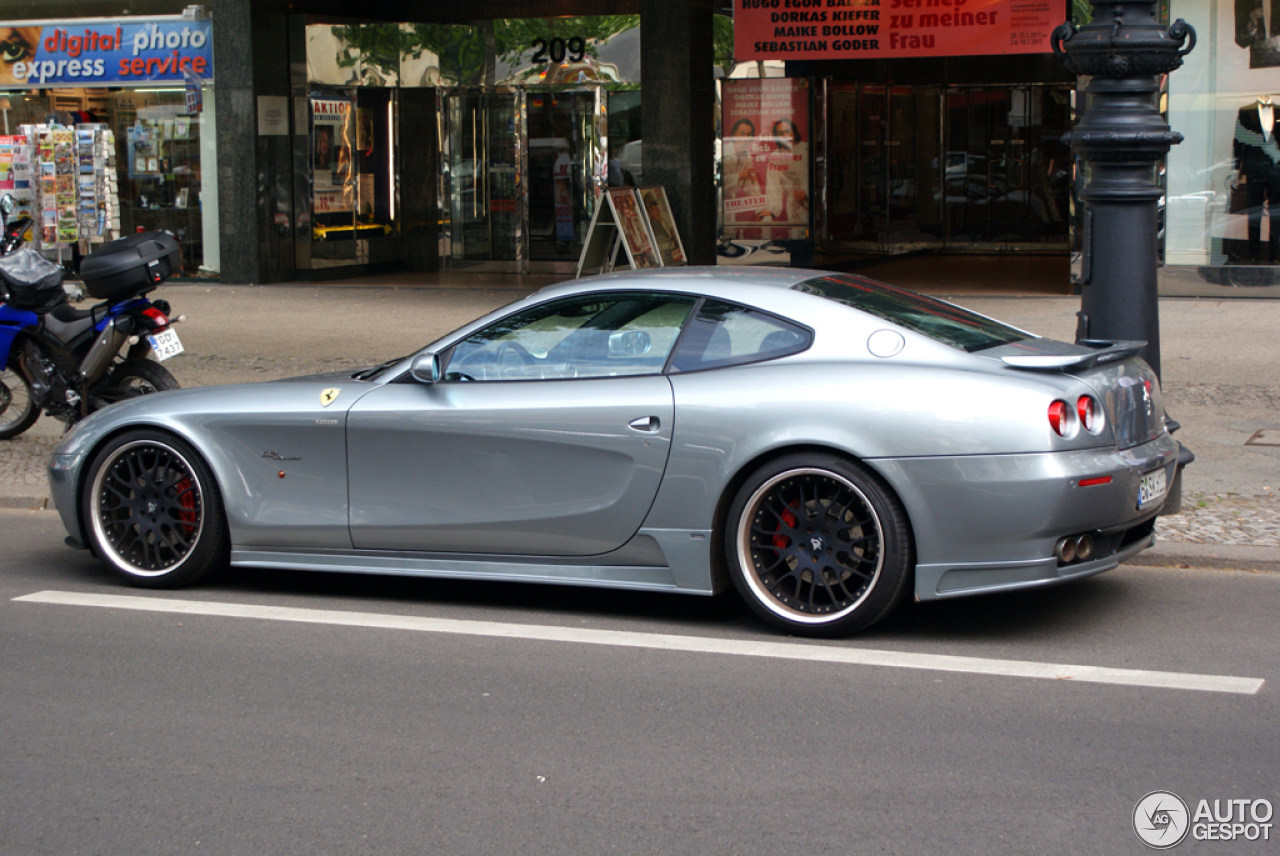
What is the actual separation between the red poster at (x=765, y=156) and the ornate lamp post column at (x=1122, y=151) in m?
10.9

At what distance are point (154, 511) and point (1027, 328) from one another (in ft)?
29.4

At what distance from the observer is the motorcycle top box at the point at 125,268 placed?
8.80 metres

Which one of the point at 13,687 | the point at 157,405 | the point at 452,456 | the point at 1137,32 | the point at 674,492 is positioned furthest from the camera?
the point at 1137,32

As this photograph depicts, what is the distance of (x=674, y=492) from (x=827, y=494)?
570mm

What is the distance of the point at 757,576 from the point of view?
5410mm

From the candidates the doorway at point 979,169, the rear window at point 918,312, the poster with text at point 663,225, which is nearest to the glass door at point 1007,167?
the doorway at point 979,169

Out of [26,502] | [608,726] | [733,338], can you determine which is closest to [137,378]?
[26,502]

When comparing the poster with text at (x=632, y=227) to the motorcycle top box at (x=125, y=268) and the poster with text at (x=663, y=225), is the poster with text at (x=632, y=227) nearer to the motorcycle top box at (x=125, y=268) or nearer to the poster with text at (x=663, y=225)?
the poster with text at (x=663, y=225)

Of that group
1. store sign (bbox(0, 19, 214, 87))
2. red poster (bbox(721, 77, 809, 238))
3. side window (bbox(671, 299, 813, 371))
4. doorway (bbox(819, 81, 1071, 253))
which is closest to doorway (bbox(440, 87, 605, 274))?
red poster (bbox(721, 77, 809, 238))

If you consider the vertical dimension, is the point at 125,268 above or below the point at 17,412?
above

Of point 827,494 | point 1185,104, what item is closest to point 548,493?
point 827,494

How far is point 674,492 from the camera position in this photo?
544 centimetres

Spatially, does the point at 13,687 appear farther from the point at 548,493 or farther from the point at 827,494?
the point at 827,494

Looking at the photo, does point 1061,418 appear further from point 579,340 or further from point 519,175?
point 519,175
